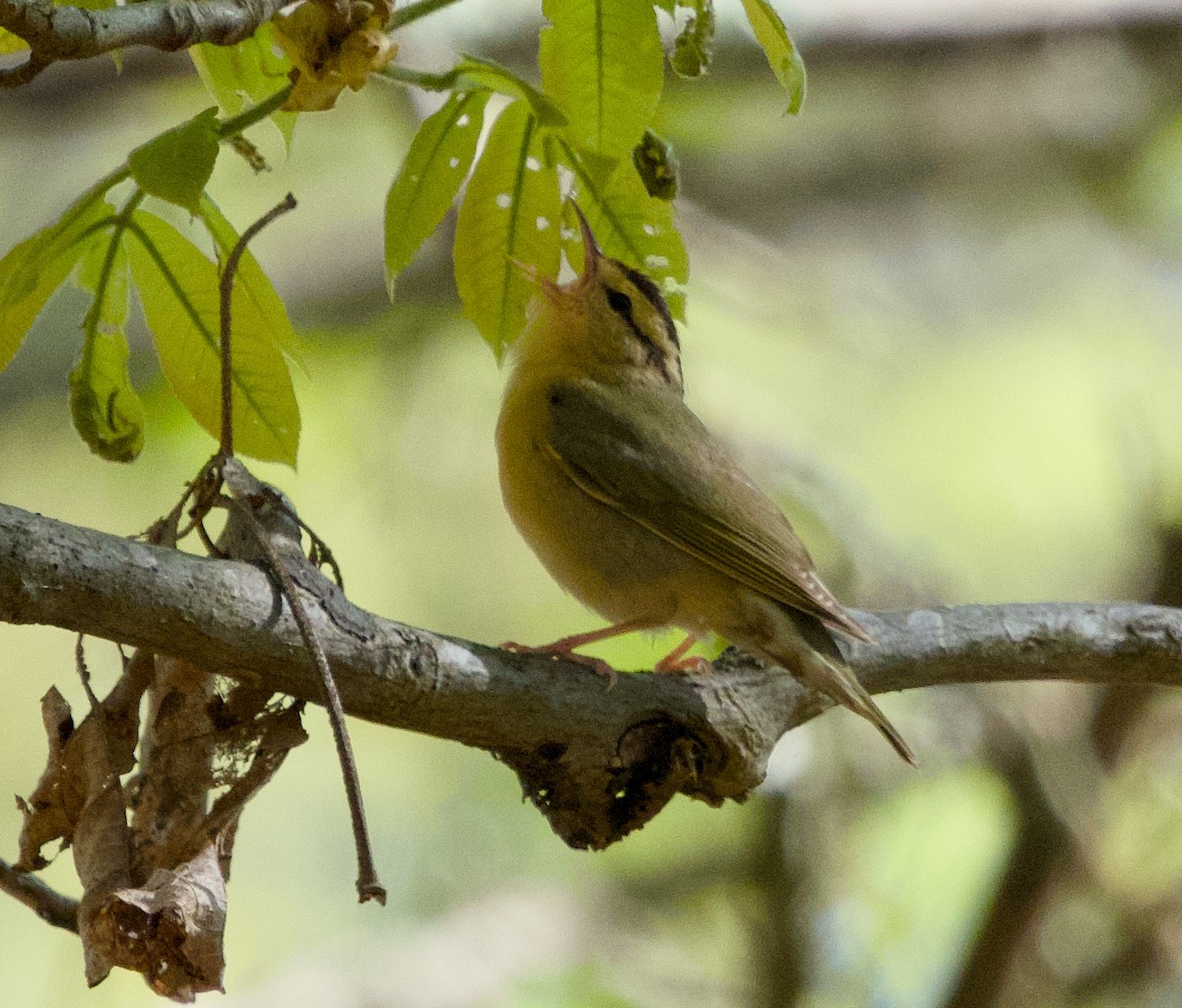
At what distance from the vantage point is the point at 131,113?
7.63 metres

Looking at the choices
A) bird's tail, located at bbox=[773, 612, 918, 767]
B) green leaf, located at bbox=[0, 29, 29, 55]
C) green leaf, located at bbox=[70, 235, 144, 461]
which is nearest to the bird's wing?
bird's tail, located at bbox=[773, 612, 918, 767]

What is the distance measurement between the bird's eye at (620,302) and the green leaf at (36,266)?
7.50 ft

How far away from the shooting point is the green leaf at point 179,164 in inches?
79.4

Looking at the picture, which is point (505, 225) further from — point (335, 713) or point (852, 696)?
point (852, 696)

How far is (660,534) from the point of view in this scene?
380cm

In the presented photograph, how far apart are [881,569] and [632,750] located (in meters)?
3.01

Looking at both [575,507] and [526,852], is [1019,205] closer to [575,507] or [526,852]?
[526,852]

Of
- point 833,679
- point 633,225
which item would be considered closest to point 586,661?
point 833,679

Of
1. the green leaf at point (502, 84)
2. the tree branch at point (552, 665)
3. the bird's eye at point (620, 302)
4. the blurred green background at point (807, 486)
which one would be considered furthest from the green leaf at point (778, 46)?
the blurred green background at point (807, 486)

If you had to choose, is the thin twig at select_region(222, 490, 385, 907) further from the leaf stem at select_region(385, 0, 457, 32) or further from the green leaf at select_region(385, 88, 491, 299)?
the leaf stem at select_region(385, 0, 457, 32)

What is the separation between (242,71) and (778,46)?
1.00 meters

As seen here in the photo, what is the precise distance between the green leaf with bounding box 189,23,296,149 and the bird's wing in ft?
4.57

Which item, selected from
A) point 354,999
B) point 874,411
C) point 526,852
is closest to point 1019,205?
point 874,411

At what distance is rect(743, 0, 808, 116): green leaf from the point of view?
2.42 m
